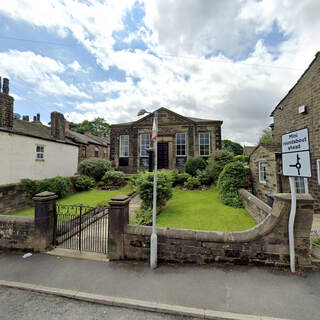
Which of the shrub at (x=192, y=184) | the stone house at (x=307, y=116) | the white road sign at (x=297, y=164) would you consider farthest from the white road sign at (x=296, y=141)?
the shrub at (x=192, y=184)

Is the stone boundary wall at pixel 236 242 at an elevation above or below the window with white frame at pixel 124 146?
below

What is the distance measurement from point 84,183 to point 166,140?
9.93m

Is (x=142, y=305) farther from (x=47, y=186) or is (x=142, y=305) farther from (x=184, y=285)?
(x=47, y=186)


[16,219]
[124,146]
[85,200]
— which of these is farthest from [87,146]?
[16,219]

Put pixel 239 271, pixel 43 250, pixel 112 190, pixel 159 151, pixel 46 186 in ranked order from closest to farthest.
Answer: pixel 239 271, pixel 43 250, pixel 46 186, pixel 112 190, pixel 159 151

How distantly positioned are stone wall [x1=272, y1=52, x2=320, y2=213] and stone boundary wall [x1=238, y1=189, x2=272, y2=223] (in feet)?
12.7

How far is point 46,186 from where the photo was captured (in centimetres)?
1171

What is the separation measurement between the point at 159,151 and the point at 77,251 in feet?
49.2

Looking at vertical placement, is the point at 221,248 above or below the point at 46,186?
below

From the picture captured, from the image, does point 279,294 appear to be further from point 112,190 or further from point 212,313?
point 112,190

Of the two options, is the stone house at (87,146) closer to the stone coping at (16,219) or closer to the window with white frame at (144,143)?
the window with white frame at (144,143)

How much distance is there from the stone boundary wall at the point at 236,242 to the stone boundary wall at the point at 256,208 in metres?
1.87

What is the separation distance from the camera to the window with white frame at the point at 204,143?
18625mm

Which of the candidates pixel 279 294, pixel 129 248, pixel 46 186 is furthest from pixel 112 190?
pixel 279 294
